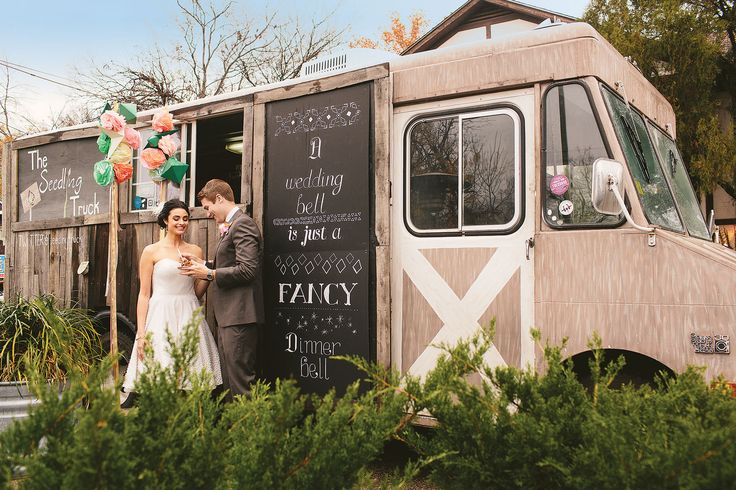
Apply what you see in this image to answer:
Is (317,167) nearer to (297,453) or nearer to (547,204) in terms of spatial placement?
(547,204)

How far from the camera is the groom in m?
4.91

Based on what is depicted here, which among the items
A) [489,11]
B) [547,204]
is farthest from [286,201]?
[489,11]

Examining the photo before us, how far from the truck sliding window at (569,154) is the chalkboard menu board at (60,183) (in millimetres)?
4589

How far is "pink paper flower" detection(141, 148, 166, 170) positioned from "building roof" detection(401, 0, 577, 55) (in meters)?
15.5

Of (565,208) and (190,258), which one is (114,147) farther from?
(565,208)

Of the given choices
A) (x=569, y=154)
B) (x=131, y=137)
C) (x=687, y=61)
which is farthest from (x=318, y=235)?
(x=687, y=61)

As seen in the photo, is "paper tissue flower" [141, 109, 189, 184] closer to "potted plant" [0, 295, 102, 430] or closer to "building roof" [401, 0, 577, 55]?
"potted plant" [0, 295, 102, 430]

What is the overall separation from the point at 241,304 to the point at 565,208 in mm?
2481

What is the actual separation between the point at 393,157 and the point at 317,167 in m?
0.70

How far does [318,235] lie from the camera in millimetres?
5156

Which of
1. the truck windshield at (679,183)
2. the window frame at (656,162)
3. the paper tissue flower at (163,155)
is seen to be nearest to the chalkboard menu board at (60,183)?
the paper tissue flower at (163,155)

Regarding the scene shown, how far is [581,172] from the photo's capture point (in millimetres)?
4160

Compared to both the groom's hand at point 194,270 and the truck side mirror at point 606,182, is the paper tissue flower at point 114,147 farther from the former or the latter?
the truck side mirror at point 606,182

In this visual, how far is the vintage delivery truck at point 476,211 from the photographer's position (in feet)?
12.8
